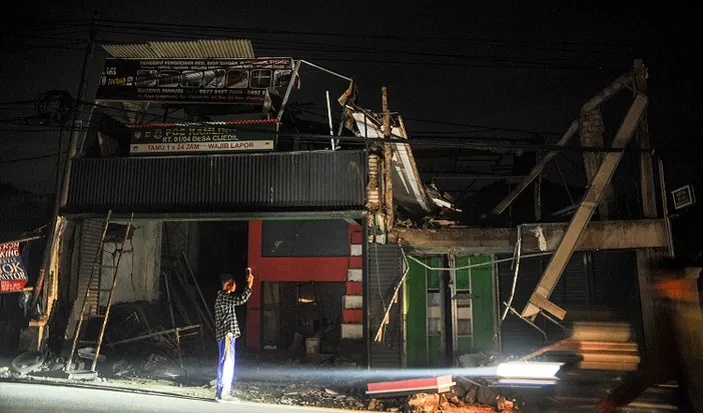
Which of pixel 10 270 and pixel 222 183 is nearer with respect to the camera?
pixel 10 270

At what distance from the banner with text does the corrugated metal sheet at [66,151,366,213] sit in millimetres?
299

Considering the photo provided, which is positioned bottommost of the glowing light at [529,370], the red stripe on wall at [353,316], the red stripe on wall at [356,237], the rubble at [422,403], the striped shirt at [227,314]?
the rubble at [422,403]

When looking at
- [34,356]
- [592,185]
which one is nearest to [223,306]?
[34,356]

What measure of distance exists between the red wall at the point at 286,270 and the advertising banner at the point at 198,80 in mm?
6654

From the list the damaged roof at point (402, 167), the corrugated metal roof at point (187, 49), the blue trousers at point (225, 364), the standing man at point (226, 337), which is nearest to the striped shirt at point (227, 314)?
the standing man at point (226, 337)

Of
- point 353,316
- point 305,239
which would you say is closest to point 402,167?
point 353,316

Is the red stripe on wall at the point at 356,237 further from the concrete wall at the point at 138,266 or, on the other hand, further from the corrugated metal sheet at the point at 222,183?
the concrete wall at the point at 138,266

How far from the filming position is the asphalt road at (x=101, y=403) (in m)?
7.46

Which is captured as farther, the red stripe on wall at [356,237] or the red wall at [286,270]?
the red wall at [286,270]

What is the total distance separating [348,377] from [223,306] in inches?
192

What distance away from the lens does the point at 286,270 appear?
744 inches

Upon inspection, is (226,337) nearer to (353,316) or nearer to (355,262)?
(353,316)

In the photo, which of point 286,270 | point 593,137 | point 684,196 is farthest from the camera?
point 286,270

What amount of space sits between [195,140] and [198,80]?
186cm
